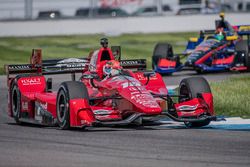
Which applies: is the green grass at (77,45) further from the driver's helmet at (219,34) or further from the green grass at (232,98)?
the green grass at (232,98)

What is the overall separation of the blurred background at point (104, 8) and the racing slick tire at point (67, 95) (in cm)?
2447

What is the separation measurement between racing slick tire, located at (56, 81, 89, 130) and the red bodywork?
0.26 feet

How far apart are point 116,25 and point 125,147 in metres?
29.7

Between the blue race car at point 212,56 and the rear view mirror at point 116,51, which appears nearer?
the rear view mirror at point 116,51

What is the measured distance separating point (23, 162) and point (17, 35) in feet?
99.8

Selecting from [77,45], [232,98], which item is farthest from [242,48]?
[77,45]

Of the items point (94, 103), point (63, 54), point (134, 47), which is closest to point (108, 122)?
point (94, 103)

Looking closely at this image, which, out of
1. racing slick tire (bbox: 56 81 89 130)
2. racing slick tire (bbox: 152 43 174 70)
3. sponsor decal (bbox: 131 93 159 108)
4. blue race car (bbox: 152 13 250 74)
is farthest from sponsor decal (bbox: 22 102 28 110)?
racing slick tire (bbox: 152 43 174 70)

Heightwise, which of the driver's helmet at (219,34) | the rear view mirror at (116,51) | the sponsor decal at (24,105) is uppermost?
the rear view mirror at (116,51)

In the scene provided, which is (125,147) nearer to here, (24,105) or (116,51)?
(24,105)

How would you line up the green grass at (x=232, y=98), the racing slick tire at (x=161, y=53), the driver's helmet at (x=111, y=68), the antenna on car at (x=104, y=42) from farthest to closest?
the racing slick tire at (x=161, y=53) → the green grass at (x=232, y=98) → the antenna on car at (x=104, y=42) → the driver's helmet at (x=111, y=68)

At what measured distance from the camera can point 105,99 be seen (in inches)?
576

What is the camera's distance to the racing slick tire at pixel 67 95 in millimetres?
14258

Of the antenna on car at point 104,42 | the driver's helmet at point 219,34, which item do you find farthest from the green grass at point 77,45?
the antenna on car at point 104,42
